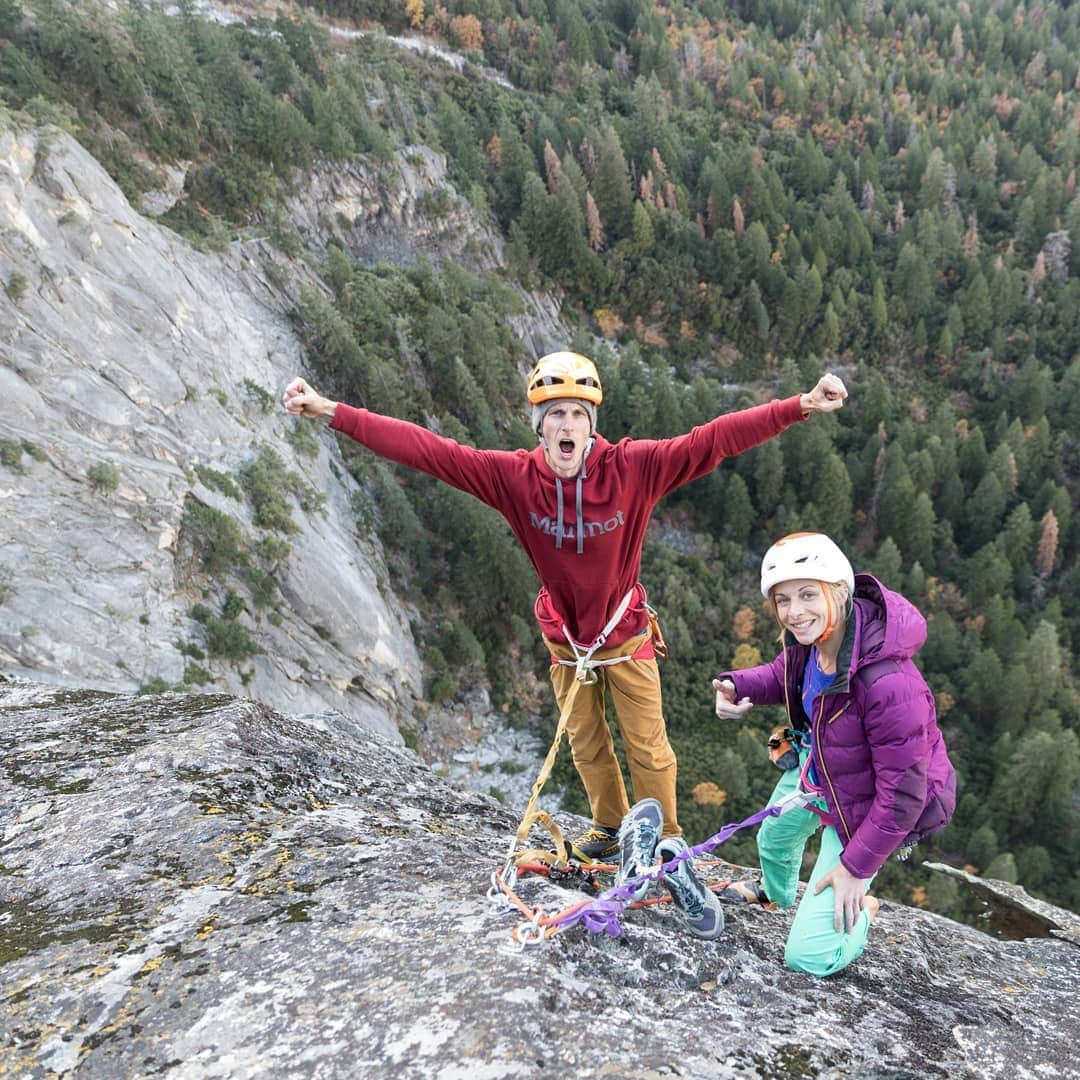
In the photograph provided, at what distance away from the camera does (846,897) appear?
12.4 ft

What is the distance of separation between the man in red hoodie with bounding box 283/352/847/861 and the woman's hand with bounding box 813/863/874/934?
127cm

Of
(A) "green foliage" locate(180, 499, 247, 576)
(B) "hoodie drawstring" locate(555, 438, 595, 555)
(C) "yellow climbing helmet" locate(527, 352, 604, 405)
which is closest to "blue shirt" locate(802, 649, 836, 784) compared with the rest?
(B) "hoodie drawstring" locate(555, 438, 595, 555)

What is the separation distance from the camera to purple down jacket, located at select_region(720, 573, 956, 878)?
3641 mm

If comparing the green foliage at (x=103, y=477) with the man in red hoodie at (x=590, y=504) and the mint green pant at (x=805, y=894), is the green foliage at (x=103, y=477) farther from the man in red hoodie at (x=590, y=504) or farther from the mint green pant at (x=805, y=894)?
the mint green pant at (x=805, y=894)

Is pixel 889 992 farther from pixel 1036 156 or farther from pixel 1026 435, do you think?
pixel 1036 156

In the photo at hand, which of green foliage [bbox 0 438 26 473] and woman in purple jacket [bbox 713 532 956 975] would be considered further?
green foliage [bbox 0 438 26 473]

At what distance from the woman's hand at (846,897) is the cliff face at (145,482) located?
1750 centimetres

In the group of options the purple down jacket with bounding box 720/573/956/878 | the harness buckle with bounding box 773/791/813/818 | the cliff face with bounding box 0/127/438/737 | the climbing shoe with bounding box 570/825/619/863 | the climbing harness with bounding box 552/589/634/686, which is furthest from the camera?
the cliff face with bounding box 0/127/438/737

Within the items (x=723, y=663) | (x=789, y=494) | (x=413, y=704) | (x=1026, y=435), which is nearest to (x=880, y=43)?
(x=1026, y=435)

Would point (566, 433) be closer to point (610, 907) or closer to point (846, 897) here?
point (610, 907)

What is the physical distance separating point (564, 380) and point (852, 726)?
2609 mm

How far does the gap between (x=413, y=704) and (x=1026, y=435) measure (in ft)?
213

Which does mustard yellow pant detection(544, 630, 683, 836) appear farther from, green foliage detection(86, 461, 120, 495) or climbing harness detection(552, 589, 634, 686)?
green foliage detection(86, 461, 120, 495)

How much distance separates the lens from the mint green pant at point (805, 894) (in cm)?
386
